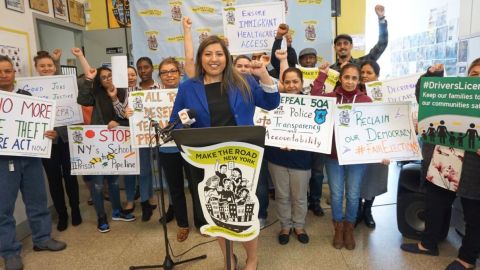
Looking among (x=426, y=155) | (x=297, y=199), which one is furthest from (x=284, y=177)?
(x=426, y=155)

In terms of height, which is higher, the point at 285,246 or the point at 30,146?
the point at 30,146

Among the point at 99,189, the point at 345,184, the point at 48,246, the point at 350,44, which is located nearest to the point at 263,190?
the point at 345,184

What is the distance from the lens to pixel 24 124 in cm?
A: 253

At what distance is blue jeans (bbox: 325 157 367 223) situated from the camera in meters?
2.66

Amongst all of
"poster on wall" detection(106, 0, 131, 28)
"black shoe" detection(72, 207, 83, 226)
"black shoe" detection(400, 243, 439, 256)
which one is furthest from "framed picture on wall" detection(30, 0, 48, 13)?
"black shoe" detection(400, 243, 439, 256)

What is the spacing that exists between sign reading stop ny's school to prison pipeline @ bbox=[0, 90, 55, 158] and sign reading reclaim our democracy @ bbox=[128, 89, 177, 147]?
2.13ft

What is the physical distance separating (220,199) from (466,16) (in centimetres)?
396

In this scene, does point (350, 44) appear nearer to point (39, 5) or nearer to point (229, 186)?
point (229, 186)

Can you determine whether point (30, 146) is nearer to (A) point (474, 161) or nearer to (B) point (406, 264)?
(B) point (406, 264)

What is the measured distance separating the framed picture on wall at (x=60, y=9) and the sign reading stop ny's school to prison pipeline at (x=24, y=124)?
6.84 ft

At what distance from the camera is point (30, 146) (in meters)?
2.55

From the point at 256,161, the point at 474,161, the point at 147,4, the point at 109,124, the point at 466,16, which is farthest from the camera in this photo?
the point at 147,4

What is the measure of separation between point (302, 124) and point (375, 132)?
589mm

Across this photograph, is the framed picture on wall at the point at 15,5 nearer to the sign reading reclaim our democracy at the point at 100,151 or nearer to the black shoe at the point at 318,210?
the sign reading reclaim our democracy at the point at 100,151
